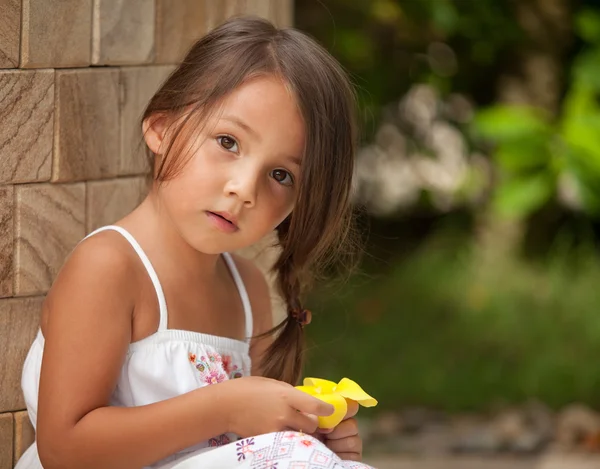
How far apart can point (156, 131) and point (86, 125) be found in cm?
18

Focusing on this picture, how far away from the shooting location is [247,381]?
60.1 inches

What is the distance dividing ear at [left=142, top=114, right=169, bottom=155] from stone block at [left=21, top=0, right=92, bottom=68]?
0.19 metres

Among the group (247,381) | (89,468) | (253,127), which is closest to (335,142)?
(253,127)

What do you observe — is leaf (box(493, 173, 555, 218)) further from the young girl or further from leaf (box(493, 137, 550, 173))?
the young girl

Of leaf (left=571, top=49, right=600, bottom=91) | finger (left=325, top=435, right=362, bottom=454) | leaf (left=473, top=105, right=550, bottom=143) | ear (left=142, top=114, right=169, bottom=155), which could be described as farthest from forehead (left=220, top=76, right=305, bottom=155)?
leaf (left=571, top=49, right=600, bottom=91)

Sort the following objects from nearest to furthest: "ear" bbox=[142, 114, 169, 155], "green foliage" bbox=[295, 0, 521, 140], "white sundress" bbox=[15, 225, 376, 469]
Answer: "white sundress" bbox=[15, 225, 376, 469]
"ear" bbox=[142, 114, 169, 155]
"green foliage" bbox=[295, 0, 521, 140]

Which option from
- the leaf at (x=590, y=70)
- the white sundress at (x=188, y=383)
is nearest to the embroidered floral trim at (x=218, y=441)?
the white sundress at (x=188, y=383)

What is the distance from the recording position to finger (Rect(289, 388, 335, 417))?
4.92ft

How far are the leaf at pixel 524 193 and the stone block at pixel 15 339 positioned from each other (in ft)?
7.61

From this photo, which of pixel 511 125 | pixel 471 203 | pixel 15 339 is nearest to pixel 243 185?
pixel 15 339

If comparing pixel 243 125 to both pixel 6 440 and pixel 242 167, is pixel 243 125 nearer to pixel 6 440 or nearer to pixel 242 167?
pixel 242 167

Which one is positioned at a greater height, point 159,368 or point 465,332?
point 159,368

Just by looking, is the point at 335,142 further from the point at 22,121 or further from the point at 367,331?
the point at 367,331

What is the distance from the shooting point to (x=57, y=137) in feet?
5.72
